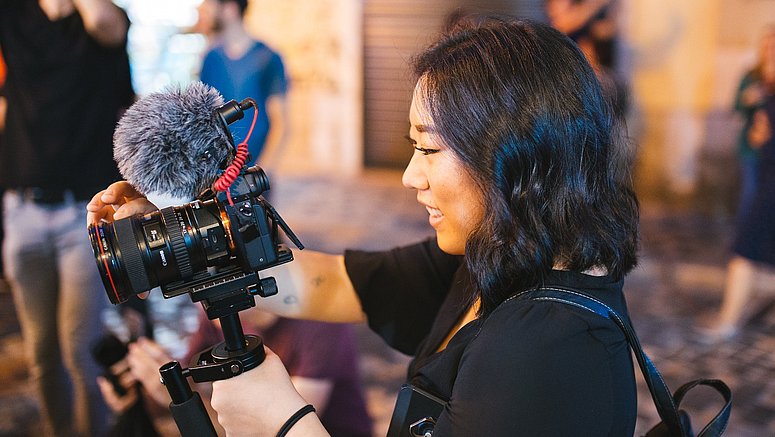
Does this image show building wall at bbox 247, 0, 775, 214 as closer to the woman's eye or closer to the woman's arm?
the woman's arm

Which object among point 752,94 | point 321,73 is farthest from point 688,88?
point 321,73

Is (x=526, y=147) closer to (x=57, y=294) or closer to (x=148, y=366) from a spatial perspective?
(x=148, y=366)

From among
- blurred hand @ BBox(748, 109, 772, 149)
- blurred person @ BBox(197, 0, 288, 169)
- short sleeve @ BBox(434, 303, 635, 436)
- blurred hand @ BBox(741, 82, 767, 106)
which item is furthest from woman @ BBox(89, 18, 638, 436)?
blurred hand @ BBox(741, 82, 767, 106)

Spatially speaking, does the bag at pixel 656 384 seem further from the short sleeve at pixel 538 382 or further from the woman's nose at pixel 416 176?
the woman's nose at pixel 416 176

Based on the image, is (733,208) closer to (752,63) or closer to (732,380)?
(752,63)

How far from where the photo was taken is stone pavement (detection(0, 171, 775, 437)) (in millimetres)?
3146

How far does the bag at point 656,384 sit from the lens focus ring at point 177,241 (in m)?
0.55

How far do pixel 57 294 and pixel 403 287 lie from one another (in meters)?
1.59

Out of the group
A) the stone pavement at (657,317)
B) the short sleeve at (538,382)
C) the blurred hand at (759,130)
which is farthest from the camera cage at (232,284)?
the blurred hand at (759,130)

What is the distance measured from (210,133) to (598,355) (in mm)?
699

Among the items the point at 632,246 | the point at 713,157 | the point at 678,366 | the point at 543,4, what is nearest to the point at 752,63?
the point at 713,157

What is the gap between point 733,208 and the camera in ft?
19.2

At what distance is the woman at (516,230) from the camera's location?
1.07 metres

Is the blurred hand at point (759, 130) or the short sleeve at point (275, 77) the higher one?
the short sleeve at point (275, 77)
